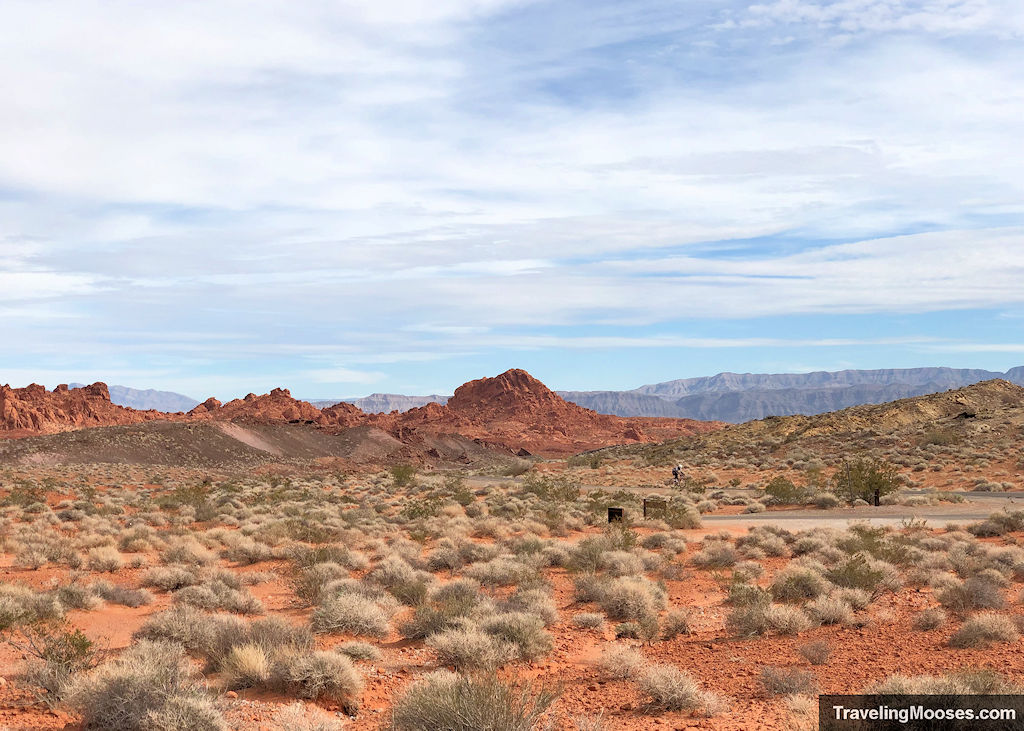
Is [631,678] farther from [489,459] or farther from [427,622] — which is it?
[489,459]

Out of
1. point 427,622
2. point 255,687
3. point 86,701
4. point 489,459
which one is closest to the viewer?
point 86,701

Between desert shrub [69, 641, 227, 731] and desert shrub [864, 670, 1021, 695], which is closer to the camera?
desert shrub [69, 641, 227, 731]

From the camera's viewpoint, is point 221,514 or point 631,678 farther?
point 221,514

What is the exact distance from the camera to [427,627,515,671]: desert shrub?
8.49m

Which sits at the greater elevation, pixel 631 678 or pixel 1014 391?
pixel 1014 391

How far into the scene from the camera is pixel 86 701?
21.3ft

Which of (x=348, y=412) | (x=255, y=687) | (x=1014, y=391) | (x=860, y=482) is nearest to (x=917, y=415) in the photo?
(x=1014, y=391)

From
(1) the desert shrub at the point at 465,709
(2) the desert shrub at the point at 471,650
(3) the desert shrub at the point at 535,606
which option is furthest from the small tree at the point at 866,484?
(1) the desert shrub at the point at 465,709

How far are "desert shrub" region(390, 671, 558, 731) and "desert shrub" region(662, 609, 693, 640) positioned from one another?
455 centimetres

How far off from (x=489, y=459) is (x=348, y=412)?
152ft

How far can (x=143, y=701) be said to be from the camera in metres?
6.32

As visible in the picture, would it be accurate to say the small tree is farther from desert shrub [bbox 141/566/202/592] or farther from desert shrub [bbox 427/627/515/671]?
desert shrub [bbox 141/566/202/592]

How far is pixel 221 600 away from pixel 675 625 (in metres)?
7.00

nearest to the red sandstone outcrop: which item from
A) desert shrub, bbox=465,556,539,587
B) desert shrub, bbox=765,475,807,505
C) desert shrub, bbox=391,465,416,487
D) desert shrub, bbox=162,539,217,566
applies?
desert shrub, bbox=391,465,416,487
